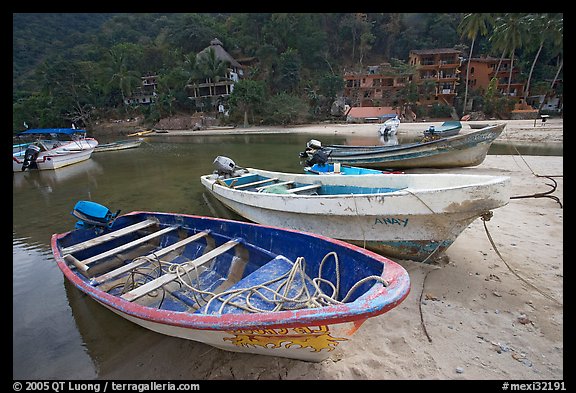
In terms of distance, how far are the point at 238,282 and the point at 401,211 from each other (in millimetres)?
2499

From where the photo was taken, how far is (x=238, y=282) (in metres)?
3.29

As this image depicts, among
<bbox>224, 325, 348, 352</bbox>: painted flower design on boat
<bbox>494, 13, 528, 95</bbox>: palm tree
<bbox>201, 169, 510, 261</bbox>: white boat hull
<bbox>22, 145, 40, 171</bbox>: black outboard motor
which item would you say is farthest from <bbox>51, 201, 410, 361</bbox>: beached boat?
<bbox>494, 13, 528, 95</bbox>: palm tree

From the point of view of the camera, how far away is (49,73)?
39438mm

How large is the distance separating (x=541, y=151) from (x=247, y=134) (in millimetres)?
27044

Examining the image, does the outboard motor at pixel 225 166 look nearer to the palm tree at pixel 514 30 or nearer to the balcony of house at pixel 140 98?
the palm tree at pixel 514 30

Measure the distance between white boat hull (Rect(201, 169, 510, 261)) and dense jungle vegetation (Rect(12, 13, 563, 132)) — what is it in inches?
1364

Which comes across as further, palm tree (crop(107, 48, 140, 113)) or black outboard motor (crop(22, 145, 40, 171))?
palm tree (crop(107, 48, 140, 113))

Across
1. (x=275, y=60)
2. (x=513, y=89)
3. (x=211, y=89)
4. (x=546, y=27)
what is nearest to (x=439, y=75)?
(x=513, y=89)

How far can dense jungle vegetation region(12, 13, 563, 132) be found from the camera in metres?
35.2

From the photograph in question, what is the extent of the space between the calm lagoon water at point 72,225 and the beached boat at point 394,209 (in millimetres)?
2897

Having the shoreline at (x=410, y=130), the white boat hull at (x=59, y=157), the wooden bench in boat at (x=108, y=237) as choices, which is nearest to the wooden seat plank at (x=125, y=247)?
the wooden bench in boat at (x=108, y=237)

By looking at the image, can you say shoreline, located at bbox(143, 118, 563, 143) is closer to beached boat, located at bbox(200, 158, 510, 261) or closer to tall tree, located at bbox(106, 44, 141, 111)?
tall tree, located at bbox(106, 44, 141, 111)

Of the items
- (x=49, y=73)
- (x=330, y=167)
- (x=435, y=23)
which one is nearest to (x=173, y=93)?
(x=49, y=73)

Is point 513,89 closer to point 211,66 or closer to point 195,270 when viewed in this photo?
point 211,66
